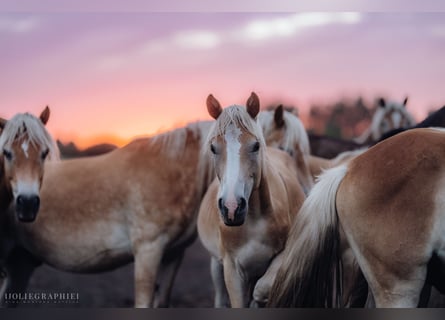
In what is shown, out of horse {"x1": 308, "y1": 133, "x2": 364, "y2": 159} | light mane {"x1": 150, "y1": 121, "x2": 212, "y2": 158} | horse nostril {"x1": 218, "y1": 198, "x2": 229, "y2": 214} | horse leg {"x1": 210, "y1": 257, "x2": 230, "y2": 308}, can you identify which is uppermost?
light mane {"x1": 150, "y1": 121, "x2": 212, "y2": 158}

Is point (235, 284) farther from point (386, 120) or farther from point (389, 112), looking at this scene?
point (386, 120)

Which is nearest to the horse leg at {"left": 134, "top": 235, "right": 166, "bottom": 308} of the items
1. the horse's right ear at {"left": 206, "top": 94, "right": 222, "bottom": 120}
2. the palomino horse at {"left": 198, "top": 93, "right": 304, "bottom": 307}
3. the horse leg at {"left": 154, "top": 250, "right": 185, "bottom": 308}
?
the horse leg at {"left": 154, "top": 250, "right": 185, "bottom": 308}

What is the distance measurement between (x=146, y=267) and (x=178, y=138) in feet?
2.71

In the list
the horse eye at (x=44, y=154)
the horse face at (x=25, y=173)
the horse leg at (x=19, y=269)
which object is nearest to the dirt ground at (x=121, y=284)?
the horse leg at (x=19, y=269)

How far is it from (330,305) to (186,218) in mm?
1186

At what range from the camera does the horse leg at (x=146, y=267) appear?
14.0 feet

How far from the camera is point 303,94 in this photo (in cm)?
406

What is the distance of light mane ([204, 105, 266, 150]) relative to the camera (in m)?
3.55

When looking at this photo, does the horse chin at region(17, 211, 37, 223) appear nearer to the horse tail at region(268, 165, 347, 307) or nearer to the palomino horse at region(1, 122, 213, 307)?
the palomino horse at region(1, 122, 213, 307)

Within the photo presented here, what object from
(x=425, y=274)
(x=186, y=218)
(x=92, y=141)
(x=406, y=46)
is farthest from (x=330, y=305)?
(x=92, y=141)

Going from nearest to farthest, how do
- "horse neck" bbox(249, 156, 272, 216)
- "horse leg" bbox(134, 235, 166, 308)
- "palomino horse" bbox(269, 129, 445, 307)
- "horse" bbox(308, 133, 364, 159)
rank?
1. "palomino horse" bbox(269, 129, 445, 307)
2. "horse neck" bbox(249, 156, 272, 216)
3. "horse leg" bbox(134, 235, 166, 308)
4. "horse" bbox(308, 133, 364, 159)

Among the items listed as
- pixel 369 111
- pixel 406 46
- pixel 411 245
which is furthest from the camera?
pixel 369 111

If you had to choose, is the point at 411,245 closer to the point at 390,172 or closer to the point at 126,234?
the point at 390,172

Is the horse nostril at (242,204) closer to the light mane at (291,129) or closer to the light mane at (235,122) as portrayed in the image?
the light mane at (235,122)
